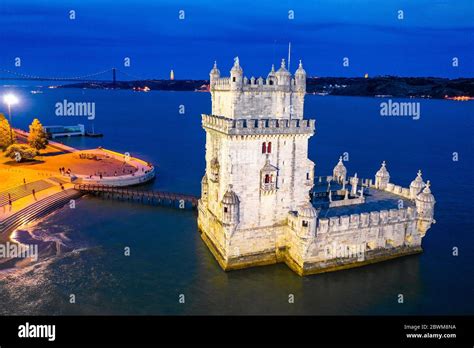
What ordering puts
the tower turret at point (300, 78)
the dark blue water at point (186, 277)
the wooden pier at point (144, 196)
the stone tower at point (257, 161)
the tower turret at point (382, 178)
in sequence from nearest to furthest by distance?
the dark blue water at point (186, 277) < the stone tower at point (257, 161) < the tower turret at point (300, 78) < the tower turret at point (382, 178) < the wooden pier at point (144, 196)

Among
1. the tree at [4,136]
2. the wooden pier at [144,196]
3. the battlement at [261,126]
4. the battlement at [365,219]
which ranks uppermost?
the battlement at [261,126]

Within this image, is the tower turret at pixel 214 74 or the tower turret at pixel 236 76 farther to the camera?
the tower turret at pixel 214 74

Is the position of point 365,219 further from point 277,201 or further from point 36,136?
point 36,136

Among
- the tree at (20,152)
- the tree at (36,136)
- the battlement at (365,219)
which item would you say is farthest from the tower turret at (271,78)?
the tree at (36,136)

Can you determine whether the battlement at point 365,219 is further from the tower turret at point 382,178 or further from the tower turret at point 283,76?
the tower turret at point 283,76
